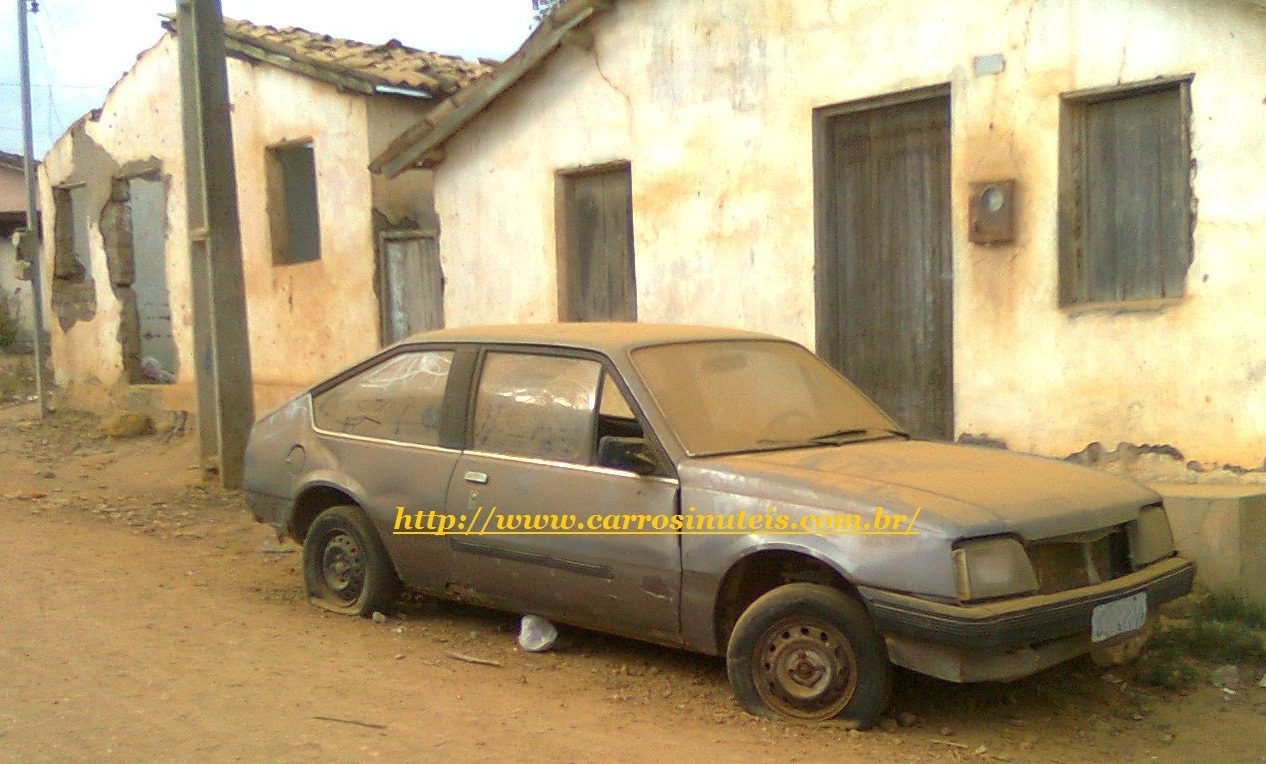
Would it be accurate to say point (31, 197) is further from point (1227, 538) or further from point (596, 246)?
point (1227, 538)

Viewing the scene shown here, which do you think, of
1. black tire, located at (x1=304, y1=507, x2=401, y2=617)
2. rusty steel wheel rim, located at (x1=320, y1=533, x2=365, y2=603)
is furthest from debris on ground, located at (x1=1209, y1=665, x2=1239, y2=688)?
rusty steel wheel rim, located at (x1=320, y1=533, x2=365, y2=603)

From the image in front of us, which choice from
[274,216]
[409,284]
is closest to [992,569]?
[409,284]

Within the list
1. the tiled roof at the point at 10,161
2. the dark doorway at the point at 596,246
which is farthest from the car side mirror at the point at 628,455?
the tiled roof at the point at 10,161

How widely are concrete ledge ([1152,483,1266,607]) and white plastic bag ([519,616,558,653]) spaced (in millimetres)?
3103

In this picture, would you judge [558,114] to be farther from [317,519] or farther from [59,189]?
[59,189]

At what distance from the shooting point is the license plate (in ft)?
13.8

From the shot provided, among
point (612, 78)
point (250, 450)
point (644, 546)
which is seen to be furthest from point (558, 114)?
point (644, 546)

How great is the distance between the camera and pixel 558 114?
32.5ft

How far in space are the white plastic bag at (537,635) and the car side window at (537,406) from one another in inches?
30.8

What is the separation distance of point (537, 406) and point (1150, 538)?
→ 2.48m

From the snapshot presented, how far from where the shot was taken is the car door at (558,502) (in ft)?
15.4

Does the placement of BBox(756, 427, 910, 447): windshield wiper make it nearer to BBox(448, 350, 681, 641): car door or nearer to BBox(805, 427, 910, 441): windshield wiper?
BBox(805, 427, 910, 441): windshield wiper

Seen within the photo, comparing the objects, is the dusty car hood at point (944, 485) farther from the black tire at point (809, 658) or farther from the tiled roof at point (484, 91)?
the tiled roof at point (484, 91)

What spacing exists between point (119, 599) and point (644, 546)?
128 inches
